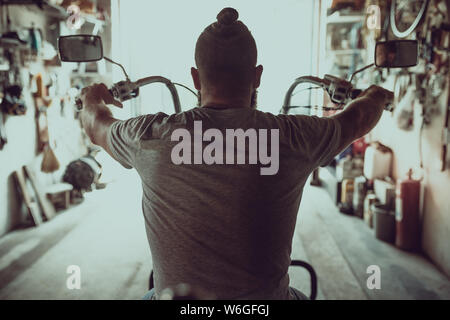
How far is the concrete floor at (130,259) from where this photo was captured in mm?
2742

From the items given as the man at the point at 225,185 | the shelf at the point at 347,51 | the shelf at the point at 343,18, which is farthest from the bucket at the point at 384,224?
the man at the point at 225,185

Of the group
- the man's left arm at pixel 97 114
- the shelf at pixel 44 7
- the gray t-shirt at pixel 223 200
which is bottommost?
the gray t-shirt at pixel 223 200

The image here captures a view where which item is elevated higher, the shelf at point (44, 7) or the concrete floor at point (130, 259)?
the shelf at point (44, 7)

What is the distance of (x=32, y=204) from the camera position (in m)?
4.09

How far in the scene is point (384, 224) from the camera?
3633mm

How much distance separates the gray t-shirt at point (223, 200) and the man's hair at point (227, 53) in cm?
9

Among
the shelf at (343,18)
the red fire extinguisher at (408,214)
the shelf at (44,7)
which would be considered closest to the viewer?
the red fire extinguisher at (408,214)

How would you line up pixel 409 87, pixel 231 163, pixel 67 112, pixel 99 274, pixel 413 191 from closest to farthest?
1. pixel 231 163
2. pixel 99 274
3. pixel 413 191
4. pixel 409 87
5. pixel 67 112

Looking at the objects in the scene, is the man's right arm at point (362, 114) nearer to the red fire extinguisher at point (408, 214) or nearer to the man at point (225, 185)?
the man at point (225, 185)

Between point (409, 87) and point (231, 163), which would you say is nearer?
point (231, 163)

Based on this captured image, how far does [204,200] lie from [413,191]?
3042 mm

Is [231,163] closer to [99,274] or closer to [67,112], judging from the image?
[99,274]
